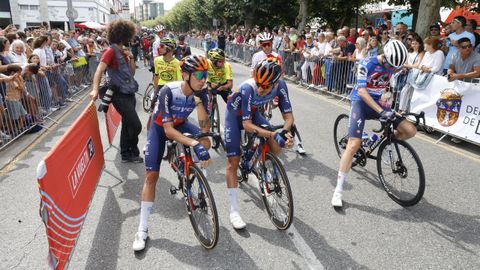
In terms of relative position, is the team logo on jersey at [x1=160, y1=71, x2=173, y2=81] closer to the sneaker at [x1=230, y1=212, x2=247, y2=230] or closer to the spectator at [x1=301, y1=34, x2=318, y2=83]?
the sneaker at [x1=230, y1=212, x2=247, y2=230]

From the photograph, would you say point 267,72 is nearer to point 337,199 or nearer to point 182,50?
point 337,199

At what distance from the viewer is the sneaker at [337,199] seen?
4.46 meters

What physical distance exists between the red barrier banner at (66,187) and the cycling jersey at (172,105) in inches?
33.5

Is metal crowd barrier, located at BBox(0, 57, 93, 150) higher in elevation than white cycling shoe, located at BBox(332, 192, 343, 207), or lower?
higher

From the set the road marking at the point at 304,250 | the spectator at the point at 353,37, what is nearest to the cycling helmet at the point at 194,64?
the road marking at the point at 304,250

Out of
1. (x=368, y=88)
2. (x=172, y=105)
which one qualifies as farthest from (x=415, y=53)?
(x=172, y=105)

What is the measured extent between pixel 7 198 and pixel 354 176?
16.1ft

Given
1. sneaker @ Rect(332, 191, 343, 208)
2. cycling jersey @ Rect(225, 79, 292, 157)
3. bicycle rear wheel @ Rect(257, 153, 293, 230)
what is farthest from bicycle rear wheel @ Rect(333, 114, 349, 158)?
bicycle rear wheel @ Rect(257, 153, 293, 230)

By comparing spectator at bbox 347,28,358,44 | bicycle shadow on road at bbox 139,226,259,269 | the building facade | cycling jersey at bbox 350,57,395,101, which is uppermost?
the building facade

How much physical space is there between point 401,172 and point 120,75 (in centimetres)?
428

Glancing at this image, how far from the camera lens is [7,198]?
15.7 ft

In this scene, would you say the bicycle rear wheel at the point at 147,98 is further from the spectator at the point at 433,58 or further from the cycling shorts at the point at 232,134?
the spectator at the point at 433,58

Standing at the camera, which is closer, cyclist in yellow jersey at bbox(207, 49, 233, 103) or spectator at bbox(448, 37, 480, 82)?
cyclist in yellow jersey at bbox(207, 49, 233, 103)

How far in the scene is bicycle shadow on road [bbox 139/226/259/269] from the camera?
11.1 feet
